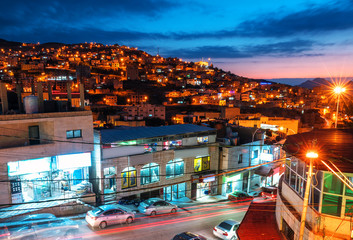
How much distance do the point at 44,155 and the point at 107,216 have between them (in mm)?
5875

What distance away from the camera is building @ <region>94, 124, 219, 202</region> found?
57.6 ft

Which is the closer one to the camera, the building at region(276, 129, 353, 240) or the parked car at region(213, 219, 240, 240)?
the building at region(276, 129, 353, 240)

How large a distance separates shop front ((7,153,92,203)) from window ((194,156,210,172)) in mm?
9271

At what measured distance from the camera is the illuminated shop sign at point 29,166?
14.7m

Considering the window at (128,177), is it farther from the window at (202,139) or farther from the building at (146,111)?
the building at (146,111)

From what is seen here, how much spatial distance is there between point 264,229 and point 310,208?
3.50 metres

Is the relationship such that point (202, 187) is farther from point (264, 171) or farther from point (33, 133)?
point (33, 133)

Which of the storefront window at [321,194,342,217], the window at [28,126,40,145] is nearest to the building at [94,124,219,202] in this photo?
the window at [28,126,40,145]

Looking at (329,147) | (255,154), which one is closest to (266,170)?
(255,154)

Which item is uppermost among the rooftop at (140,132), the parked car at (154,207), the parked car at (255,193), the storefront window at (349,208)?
the rooftop at (140,132)

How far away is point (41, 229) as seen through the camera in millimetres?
12484

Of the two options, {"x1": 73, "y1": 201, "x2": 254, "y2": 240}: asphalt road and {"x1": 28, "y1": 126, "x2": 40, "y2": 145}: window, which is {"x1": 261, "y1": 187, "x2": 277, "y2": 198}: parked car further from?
{"x1": 28, "y1": 126, "x2": 40, "y2": 145}: window

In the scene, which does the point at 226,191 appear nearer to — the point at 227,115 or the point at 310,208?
the point at 310,208

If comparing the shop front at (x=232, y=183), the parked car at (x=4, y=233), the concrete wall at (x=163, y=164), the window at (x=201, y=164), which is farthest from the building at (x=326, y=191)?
the shop front at (x=232, y=183)
